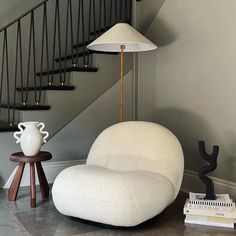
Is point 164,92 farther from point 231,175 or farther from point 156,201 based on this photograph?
point 156,201

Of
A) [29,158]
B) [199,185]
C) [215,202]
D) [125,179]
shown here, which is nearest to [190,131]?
[199,185]

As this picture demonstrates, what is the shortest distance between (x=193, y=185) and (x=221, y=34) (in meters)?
1.49

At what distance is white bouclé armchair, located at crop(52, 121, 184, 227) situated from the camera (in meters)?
2.41

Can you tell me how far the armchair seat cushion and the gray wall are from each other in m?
0.96

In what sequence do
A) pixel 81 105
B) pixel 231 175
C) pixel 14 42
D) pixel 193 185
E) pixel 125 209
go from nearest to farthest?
pixel 125 209 < pixel 231 175 < pixel 193 185 < pixel 81 105 < pixel 14 42

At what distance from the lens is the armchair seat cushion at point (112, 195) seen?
2.39 metres

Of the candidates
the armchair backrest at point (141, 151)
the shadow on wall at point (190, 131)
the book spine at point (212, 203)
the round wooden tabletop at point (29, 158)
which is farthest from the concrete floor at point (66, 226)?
the shadow on wall at point (190, 131)

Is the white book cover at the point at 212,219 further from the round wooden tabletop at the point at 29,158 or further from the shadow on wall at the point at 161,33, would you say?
the shadow on wall at the point at 161,33

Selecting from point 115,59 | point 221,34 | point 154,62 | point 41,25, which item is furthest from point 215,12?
point 41,25

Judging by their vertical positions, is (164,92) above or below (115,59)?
below

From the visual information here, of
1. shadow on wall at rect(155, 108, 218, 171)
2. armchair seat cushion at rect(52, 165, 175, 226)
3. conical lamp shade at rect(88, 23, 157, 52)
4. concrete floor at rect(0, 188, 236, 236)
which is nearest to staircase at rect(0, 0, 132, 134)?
conical lamp shade at rect(88, 23, 157, 52)

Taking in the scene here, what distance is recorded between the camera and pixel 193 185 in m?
3.58

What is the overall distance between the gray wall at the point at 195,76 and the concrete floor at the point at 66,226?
79cm

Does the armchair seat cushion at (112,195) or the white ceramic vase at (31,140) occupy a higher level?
the white ceramic vase at (31,140)
